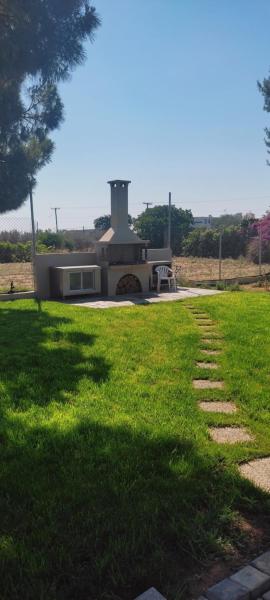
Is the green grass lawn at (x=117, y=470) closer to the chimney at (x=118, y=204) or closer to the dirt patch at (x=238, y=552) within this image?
the dirt patch at (x=238, y=552)

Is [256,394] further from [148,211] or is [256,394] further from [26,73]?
[148,211]

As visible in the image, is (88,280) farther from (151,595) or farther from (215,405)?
(151,595)

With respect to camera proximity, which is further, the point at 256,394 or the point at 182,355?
the point at 182,355

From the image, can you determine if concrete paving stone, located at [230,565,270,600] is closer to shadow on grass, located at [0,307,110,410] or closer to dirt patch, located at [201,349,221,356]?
shadow on grass, located at [0,307,110,410]

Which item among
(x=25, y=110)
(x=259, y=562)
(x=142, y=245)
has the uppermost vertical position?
(x=25, y=110)

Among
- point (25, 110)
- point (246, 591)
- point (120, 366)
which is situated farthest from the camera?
point (25, 110)

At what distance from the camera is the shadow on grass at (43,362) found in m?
3.56

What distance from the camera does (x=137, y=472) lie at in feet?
7.74

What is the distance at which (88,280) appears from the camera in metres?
9.92

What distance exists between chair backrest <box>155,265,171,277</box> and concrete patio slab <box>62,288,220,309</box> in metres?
0.60

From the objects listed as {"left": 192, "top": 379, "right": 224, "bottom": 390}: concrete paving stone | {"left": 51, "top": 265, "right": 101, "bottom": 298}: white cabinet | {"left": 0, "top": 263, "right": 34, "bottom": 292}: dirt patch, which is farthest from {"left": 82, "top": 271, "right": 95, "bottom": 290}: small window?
{"left": 192, "top": 379, "right": 224, "bottom": 390}: concrete paving stone

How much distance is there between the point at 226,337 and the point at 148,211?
32237 mm

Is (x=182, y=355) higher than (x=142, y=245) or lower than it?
lower

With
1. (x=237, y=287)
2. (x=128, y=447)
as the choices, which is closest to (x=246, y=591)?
(x=128, y=447)
